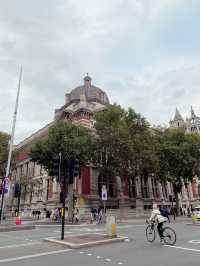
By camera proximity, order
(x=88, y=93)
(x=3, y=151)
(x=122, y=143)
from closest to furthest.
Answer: (x=122, y=143)
(x=3, y=151)
(x=88, y=93)

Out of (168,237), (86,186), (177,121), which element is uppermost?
(177,121)

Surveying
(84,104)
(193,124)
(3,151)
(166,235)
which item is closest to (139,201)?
(84,104)

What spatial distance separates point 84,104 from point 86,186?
49.0ft

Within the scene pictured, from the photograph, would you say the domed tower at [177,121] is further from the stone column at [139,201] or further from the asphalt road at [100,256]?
the asphalt road at [100,256]

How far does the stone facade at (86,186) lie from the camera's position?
136ft

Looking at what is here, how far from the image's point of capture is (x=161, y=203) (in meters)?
54.2

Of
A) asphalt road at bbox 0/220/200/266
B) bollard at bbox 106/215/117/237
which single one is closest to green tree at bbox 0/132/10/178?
bollard at bbox 106/215/117/237

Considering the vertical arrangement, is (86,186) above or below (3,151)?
below

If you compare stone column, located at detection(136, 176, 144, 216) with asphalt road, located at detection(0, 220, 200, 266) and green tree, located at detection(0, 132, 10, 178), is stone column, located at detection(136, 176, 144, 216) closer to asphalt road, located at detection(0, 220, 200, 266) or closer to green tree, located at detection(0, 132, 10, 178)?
green tree, located at detection(0, 132, 10, 178)

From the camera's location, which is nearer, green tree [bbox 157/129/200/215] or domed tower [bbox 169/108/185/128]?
green tree [bbox 157/129/200/215]

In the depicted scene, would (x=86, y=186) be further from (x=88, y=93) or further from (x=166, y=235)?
(x=166, y=235)

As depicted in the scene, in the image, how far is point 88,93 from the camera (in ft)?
190

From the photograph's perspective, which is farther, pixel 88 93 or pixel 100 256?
pixel 88 93

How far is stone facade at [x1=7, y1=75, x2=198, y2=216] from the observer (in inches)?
1630
